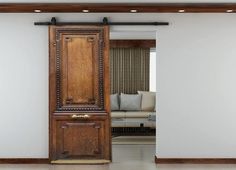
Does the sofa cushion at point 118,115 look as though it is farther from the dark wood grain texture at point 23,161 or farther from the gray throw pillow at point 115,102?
the dark wood grain texture at point 23,161

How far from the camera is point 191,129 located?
24.8 ft

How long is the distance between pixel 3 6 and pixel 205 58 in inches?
130

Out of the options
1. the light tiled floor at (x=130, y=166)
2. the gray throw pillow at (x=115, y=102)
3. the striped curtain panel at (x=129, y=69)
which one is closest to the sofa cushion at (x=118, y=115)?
the gray throw pillow at (x=115, y=102)

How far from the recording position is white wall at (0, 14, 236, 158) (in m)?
7.49

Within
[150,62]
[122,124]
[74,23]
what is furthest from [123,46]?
[74,23]

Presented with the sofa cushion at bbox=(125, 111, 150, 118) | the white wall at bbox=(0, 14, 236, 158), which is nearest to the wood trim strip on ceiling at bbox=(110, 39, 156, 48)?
the sofa cushion at bbox=(125, 111, 150, 118)

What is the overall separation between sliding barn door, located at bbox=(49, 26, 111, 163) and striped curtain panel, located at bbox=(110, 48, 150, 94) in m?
4.37

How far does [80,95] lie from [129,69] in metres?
4.50

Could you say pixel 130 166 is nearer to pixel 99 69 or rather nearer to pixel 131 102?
pixel 99 69

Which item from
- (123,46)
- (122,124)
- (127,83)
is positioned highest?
(123,46)

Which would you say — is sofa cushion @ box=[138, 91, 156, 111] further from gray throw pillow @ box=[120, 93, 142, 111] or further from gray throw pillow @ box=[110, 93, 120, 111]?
gray throw pillow @ box=[110, 93, 120, 111]

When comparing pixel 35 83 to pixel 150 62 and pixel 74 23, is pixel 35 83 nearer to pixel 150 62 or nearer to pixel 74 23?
pixel 74 23

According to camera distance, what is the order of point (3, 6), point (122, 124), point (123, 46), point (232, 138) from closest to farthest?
point (3, 6) < point (232, 138) < point (122, 124) < point (123, 46)

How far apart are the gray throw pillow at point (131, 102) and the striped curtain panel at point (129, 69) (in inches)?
22.3
